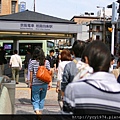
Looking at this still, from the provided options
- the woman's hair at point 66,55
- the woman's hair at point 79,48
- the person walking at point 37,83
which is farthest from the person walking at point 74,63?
the person walking at point 37,83

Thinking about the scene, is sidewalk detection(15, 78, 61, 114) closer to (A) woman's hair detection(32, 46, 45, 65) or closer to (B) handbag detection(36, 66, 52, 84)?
(B) handbag detection(36, 66, 52, 84)

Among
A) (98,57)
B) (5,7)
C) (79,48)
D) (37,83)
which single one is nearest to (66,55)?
(37,83)

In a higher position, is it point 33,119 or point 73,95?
point 73,95

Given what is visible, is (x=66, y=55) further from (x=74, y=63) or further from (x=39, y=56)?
(x=74, y=63)

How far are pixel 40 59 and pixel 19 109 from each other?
204cm

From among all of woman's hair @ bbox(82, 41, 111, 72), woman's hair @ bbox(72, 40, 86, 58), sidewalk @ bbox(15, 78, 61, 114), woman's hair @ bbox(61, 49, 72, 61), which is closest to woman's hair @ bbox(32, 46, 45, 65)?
woman's hair @ bbox(61, 49, 72, 61)

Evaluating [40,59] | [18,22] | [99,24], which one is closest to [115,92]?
[40,59]

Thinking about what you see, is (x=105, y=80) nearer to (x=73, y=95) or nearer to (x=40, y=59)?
(x=73, y=95)

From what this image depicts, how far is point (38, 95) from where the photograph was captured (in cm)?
640

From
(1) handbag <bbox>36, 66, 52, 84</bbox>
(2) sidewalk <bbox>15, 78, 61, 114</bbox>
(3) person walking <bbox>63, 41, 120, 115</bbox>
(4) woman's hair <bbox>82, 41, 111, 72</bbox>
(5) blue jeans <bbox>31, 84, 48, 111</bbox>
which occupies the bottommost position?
(2) sidewalk <bbox>15, 78, 61, 114</bbox>

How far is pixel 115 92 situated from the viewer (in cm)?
206

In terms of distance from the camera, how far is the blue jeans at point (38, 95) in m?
6.31

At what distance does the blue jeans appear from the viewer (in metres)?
6.31

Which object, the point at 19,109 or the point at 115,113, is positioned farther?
the point at 19,109
